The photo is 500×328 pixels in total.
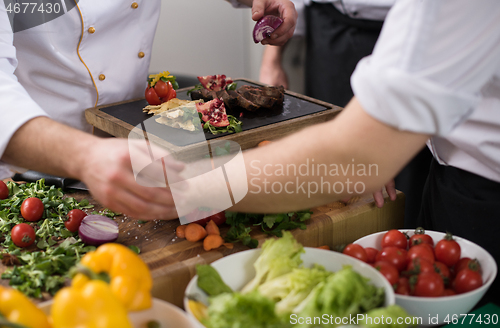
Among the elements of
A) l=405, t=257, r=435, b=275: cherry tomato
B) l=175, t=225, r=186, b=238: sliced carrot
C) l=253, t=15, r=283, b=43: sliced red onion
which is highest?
l=253, t=15, r=283, b=43: sliced red onion

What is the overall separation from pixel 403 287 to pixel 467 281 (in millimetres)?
103

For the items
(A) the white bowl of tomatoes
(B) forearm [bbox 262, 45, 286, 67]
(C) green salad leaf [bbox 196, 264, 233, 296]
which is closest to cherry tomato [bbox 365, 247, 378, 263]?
(A) the white bowl of tomatoes

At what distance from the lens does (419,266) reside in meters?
0.73

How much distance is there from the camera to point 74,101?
146 centimetres

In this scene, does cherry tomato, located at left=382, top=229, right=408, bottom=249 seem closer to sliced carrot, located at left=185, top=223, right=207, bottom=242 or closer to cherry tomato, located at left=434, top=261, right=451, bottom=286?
cherry tomato, located at left=434, top=261, right=451, bottom=286

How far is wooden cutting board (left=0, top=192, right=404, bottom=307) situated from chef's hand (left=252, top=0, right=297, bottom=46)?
73 cm

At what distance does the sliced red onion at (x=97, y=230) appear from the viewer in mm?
887

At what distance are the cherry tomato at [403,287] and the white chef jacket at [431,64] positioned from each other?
0.25m

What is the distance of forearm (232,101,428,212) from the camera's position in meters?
0.68

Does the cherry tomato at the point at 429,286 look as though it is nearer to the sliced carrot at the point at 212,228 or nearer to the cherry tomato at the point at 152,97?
the sliced carrot at the point at 212,228

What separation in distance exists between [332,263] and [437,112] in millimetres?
302

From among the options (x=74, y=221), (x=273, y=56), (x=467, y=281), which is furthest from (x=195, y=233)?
(x=273, y=56)

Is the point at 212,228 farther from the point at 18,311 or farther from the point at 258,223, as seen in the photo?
the point at 18,311

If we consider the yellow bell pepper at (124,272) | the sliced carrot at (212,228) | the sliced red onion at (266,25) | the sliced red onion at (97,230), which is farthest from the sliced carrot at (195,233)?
the sliced red onion at (266,25)
